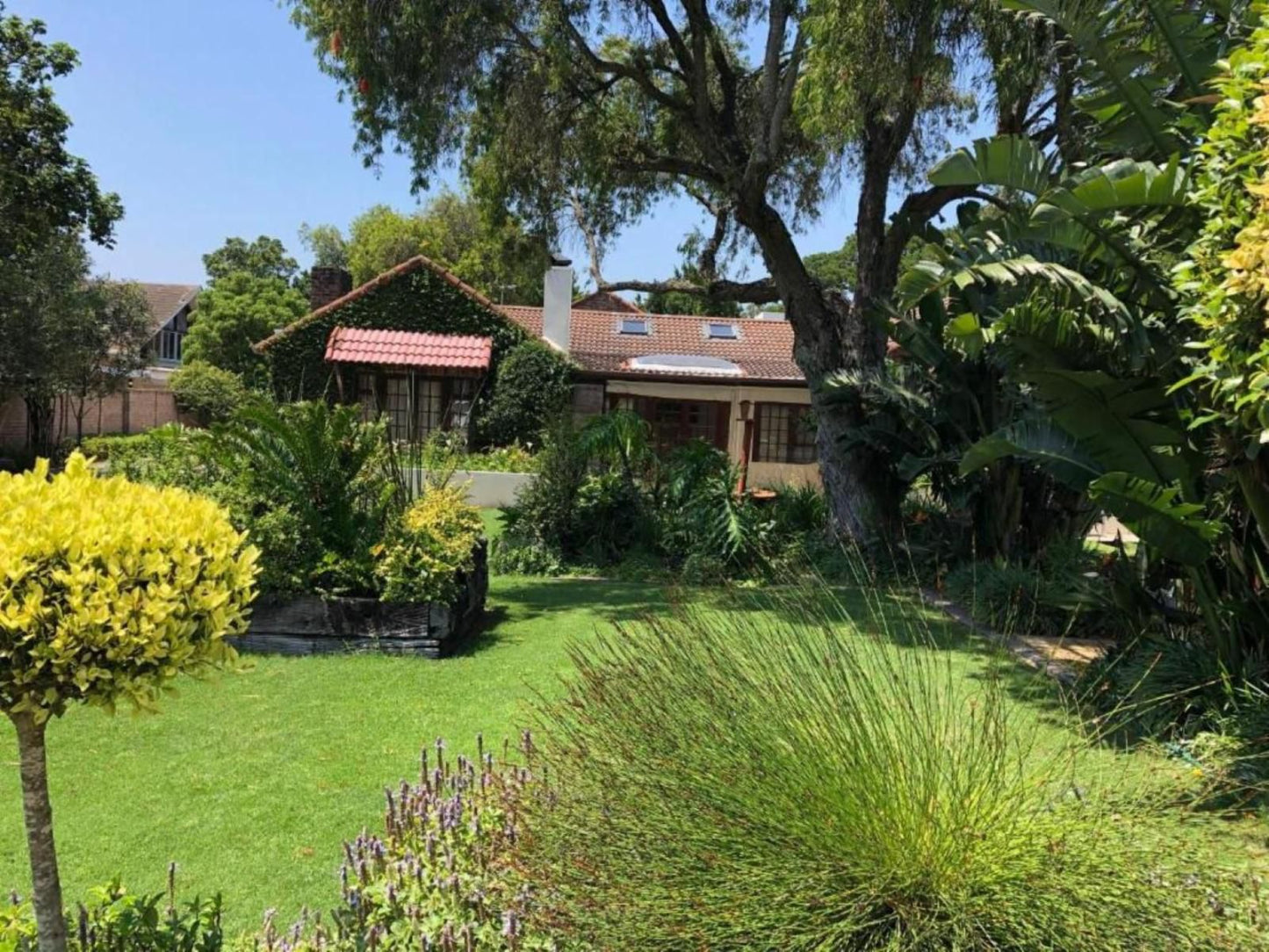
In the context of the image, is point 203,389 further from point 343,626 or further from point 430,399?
point 343,626

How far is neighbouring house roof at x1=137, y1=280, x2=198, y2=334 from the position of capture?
50938 millimetres

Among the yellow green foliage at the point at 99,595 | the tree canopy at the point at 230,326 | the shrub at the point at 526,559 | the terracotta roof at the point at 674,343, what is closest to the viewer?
the yellow green foliage at the point at 99,595

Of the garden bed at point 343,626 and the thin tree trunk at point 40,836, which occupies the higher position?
the thin tree trunk at point 40,836

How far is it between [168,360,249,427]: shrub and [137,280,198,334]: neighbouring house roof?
2168 cm

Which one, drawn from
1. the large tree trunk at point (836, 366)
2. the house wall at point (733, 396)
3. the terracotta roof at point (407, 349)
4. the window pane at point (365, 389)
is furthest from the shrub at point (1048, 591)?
the window pane at point (365, 389)

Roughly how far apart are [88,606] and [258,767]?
3032mm

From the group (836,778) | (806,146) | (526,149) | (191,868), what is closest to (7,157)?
(526,149)

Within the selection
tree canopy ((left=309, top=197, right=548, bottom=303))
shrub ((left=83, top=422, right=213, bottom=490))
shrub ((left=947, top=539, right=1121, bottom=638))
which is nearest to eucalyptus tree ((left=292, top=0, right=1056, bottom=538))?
shrub ((left=947, top=539, right=1121, bottom=638))

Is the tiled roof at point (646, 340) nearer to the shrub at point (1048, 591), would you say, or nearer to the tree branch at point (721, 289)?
the tree branch at point (721, 289)

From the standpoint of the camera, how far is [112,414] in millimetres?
31625

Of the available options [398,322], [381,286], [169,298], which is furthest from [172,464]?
[169,298]

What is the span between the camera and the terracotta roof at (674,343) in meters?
23.4

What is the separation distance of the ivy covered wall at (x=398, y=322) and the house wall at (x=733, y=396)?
2.46 meters

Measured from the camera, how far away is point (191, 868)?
3652 millimetres
